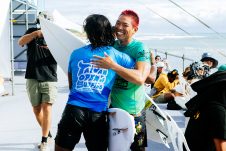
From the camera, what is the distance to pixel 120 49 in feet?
9.56

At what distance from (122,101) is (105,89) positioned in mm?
216

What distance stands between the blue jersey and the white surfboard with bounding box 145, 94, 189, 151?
0.59 metres

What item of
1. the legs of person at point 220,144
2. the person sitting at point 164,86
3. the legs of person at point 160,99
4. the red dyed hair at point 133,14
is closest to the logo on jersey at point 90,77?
the red dyed hair at point 133,14

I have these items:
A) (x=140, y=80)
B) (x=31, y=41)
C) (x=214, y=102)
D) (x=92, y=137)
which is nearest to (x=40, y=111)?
(x=31, y=41)

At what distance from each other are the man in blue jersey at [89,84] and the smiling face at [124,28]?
9 cm

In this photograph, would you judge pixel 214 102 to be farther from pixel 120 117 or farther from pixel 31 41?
pixel 31 41

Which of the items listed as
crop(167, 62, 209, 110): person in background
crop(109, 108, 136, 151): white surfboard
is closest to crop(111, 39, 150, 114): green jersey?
crop(109, 108, 136, 151): white surfboard

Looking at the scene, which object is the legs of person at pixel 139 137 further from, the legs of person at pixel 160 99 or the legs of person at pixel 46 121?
the legs of person at pixel 160 99

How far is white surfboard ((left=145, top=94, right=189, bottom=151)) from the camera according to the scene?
296cm

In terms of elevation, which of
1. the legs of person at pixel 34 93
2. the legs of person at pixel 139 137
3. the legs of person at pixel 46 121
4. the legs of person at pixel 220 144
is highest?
the legs of person at pixel 220 144

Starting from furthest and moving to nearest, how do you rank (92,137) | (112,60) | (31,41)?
(31,41) < (92,137) < (112,60)

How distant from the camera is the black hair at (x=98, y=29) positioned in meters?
2.67

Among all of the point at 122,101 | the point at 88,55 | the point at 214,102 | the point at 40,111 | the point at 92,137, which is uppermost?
the point at 88,55

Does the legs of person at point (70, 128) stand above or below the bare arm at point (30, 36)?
below
